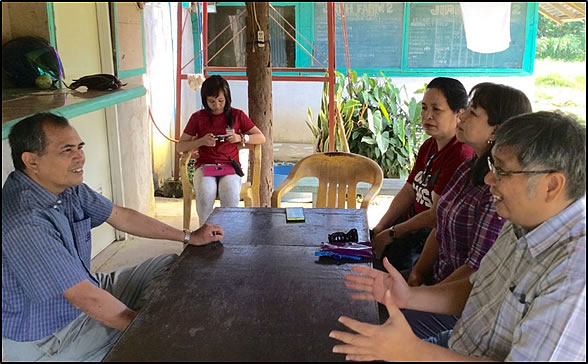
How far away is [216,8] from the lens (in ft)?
21.9

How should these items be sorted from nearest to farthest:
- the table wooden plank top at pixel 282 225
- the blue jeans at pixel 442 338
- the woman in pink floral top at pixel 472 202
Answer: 1. the blue jeans at pixel 442 338
2. the woman in pink floral top at pixel 472 202
3. the table wooden plank top at pixel 282 225

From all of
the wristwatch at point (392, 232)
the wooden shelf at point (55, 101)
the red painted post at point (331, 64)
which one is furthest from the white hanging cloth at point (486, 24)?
the wooden shelf at point (55, 101)

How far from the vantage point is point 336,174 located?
129 inches

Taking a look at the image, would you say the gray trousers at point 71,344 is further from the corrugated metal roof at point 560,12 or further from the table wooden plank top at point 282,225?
the corrugated metal roof at point 560,12

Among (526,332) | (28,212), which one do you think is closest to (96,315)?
(28,212)

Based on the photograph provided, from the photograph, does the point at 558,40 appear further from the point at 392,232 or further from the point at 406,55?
the point at 392,232

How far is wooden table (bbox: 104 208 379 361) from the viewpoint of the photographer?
4.28ft

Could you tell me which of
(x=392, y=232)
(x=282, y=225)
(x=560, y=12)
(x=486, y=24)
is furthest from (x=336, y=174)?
(x=560, y=12)

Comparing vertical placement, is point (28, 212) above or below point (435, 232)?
above

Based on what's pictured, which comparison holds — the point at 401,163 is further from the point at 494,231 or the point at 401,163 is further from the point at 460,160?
the point at 494,231

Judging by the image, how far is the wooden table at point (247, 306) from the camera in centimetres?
131

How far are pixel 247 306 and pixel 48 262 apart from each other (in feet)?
2.03

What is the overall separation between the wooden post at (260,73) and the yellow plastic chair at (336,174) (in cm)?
79

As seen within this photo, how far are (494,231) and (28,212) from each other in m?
1.51
